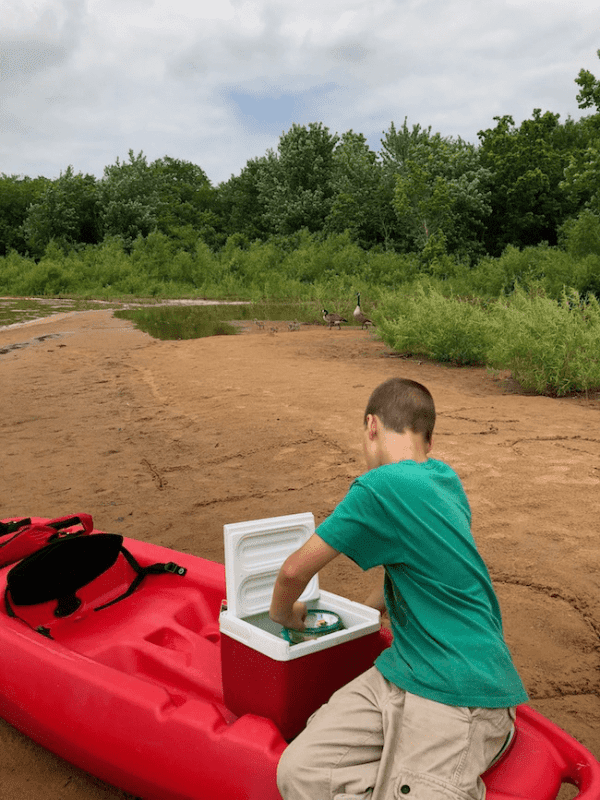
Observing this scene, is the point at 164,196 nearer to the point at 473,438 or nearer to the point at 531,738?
the point at 473,438

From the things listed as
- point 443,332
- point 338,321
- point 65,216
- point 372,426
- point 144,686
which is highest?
point 65,216

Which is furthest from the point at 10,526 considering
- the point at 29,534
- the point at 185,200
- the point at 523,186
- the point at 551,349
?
the point at 185,200

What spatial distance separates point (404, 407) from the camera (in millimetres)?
1694

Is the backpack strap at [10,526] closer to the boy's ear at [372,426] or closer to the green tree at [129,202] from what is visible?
the boy's ear at [372,426]

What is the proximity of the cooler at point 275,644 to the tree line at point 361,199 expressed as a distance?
26.0 metres

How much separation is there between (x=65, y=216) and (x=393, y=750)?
35522 mm

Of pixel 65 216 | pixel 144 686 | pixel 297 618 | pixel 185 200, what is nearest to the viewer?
pixel 297 618

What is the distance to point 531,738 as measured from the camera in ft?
5.47

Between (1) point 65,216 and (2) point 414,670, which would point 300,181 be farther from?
(2) point 414,670

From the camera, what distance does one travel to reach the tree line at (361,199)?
97.8ft

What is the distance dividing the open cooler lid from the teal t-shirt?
1.45 ft

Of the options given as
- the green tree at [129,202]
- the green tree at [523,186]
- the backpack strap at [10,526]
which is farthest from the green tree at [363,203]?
the backpack strap at [10,526]

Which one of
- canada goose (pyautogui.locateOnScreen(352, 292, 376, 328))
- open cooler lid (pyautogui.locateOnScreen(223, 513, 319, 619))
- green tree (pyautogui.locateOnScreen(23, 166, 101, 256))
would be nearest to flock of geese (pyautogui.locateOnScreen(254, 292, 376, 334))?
canada goose (pyautogui.locateOnScreen(352, 292, 376, 328))

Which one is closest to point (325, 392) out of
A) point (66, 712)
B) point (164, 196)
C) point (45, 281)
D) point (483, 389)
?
point (483, 389)
